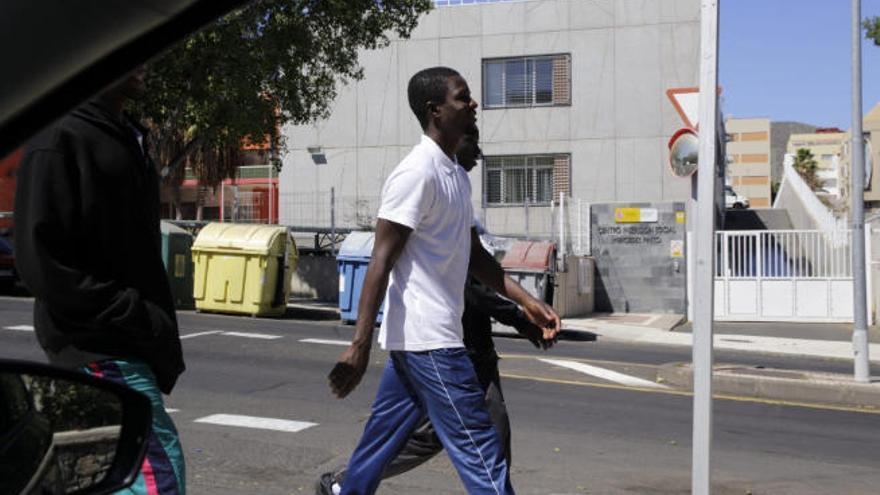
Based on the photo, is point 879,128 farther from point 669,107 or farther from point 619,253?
point 619,253

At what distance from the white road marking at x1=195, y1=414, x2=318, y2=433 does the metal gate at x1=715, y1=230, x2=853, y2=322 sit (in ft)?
43.8

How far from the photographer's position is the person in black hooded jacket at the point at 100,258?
2.90 metres

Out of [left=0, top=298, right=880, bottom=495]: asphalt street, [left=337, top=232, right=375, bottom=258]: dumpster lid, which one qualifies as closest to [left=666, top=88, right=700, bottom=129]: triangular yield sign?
[left=0, top=298, right=880, bottom=495]: asphalt street

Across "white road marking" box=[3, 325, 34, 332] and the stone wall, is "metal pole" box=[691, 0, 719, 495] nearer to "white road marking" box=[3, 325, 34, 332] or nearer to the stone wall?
"white road marking" box=[3, 325, 34, 332]

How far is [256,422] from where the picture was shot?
7.46 metres

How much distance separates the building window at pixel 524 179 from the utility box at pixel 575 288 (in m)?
4.91

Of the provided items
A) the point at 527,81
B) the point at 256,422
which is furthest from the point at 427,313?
the point at 527,81

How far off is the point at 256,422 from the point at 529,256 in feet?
31.5

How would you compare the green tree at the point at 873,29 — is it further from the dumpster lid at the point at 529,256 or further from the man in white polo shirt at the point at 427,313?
the man in white polo shirt at the point at 427,313

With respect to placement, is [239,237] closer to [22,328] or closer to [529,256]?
[22,328]

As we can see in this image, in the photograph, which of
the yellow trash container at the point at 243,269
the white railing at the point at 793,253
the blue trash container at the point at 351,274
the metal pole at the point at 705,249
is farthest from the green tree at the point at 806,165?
the metal pole at the point at 705,249

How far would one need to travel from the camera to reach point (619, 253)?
20828 millimetres

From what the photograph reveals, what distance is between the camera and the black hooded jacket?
2.90m

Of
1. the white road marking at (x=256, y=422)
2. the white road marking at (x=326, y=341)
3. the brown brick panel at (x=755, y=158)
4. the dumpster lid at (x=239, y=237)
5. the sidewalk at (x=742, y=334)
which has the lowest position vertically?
the sidewalk at (x=742, y=334)
